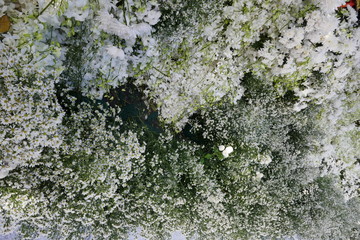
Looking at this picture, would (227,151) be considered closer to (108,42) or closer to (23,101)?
(108,42)

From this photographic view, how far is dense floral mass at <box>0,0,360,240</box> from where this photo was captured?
2473 mm

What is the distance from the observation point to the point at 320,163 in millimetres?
5957

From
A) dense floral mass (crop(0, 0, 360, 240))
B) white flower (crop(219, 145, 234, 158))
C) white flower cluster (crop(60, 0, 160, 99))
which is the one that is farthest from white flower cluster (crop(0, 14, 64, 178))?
white flower (crop(219, 145, 234, 158))

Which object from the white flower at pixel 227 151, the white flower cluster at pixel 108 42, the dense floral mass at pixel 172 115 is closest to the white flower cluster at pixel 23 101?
the dense floral mass at pixel 172 115

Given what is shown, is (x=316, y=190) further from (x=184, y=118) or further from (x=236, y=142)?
(x=184, y=118)

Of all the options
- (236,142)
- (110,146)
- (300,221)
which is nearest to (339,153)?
(300,221)

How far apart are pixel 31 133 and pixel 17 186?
0.78 m

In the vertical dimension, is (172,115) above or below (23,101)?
above

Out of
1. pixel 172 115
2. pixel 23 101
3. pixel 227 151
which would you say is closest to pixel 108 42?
pixel 23 101

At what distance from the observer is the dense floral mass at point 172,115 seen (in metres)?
2.47

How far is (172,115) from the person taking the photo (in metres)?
4.37

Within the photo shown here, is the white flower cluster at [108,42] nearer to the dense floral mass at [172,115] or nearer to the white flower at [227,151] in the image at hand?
the dense floral mass at [172,115]

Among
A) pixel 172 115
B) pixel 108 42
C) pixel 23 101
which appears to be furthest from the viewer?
pixel 172 115

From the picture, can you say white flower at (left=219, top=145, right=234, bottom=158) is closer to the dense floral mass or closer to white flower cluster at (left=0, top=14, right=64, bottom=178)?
the dense floral mass
